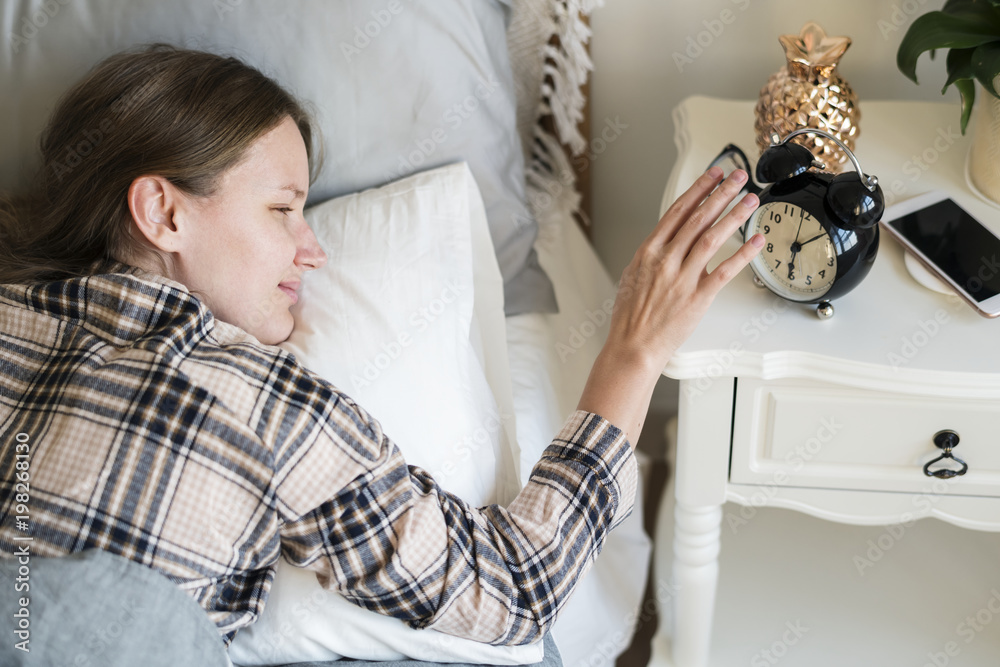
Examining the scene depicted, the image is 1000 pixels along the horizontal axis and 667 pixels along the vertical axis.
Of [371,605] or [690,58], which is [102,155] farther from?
[690,58]

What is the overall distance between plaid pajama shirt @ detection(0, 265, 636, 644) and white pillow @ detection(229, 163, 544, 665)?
37 millimetres

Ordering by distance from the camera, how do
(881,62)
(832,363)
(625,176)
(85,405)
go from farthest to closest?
(625,176) < (881,62) < (832,363) < (85,405)

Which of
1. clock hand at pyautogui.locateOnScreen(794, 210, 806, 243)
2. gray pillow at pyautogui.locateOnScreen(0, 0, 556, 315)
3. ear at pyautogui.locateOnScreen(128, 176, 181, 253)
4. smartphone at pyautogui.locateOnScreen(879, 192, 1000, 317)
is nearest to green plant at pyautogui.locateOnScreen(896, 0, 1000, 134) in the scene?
smartphone at pyautogui.locateOnScreen(879, 192, 1000, 317)

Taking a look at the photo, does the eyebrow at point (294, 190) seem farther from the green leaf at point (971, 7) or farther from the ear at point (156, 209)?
the green leaf at point (971, 7)

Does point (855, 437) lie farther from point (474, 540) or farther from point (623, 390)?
point (474, 540)

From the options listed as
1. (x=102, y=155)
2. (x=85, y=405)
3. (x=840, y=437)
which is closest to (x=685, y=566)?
(x=840, y=437)

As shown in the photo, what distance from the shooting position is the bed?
824mm

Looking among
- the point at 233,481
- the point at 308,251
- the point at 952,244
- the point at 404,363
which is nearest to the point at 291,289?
the point at 308,251

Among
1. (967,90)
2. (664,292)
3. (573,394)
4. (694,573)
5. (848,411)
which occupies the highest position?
(967,90)

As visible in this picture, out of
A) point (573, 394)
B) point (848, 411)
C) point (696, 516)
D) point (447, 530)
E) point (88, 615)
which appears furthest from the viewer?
point (573, 394)

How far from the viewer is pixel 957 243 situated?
0.85m

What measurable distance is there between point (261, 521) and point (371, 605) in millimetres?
134

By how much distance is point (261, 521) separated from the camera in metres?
0.68

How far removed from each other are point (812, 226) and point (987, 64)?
283 mm
